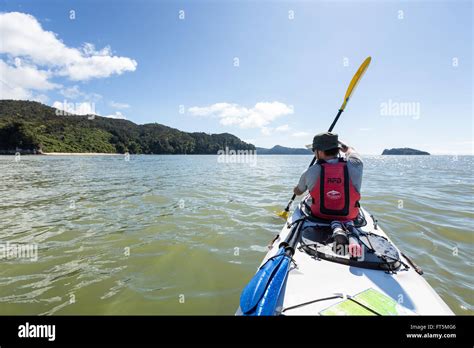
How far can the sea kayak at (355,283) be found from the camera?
2539 millimetres

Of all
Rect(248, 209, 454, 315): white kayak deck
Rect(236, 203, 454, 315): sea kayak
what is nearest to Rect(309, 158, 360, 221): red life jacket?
Rect(236, 203, 454, 315): sea kayak

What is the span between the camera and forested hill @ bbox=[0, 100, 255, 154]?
7375cm

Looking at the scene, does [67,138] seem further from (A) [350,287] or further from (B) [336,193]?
(A) [350,287]

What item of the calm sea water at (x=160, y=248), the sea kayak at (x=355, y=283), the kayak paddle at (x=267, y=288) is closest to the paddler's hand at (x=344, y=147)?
the sea kayak at (x=355, y=283)

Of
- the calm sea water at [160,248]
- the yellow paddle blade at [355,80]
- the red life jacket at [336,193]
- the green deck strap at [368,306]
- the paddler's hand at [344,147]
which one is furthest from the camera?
the yellow paddle blade at [355,80]

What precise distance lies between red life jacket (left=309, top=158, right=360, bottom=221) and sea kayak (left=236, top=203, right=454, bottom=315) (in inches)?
25.8

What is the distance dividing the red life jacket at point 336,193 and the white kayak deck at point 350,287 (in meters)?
1.31

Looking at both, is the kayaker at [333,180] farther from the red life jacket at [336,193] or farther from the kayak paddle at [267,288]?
the kayak paddle at [267,288]

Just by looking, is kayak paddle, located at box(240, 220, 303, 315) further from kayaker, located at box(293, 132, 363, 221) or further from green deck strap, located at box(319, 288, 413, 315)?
kayaker, located at box(293, 132, 363, 221)

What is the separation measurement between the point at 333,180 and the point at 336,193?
267mm
